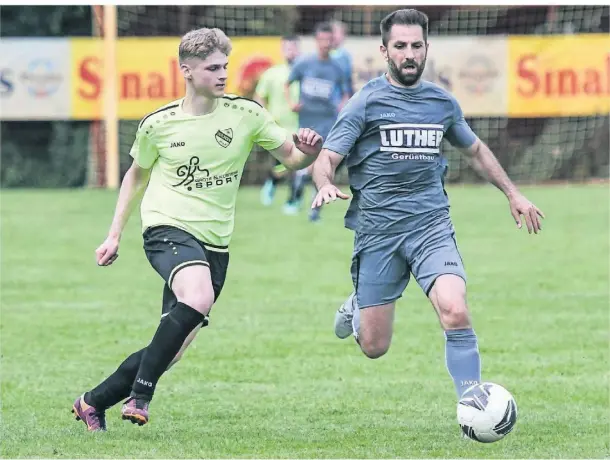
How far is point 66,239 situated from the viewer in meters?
16.2

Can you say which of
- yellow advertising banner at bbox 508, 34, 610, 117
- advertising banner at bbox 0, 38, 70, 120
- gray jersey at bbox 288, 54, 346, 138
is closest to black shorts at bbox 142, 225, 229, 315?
gray jersey at bbox 288, 54, 346, 138

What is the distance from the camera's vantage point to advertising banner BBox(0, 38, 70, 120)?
23.5 metres

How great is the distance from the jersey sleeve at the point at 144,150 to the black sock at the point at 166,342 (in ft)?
2.53

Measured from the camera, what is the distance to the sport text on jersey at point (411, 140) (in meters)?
6.68

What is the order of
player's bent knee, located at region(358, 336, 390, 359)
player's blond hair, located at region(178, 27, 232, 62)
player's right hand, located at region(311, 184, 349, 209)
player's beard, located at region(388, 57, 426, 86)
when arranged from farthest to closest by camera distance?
player's bent knee, located at region(358, 336, 390, 359) < player's beard, located at region(388, 57, 426, 86) < player's blond hair, located at region(178, 27, 232, 62) < player's right hand, located at region(311, 184, 349, 209)

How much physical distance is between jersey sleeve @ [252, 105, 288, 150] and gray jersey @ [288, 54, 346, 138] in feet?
37.1

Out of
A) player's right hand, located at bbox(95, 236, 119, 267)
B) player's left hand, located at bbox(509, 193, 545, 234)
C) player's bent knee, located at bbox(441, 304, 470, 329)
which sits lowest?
player's bent knee, located at bbox(441, 304, 470, 329)

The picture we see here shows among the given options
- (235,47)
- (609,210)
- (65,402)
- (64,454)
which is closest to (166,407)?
(65,402)

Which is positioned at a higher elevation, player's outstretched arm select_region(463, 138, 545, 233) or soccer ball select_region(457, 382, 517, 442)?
player's outstretched arm select_region(463, 138, 545, 233)

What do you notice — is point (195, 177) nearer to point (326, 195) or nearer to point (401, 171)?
point (326, 195)

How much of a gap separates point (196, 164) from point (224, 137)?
0.62 feet

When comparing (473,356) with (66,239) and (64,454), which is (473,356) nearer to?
(64,454)

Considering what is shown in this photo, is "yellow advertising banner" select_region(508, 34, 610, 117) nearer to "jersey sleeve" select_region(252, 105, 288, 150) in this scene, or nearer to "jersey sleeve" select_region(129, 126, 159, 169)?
"jersey sleeve" select_region(252, 105, 288, 150)

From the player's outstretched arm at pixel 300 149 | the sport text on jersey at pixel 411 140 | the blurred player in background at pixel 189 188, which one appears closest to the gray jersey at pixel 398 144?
the sport text on jersey at pixel 411 140
